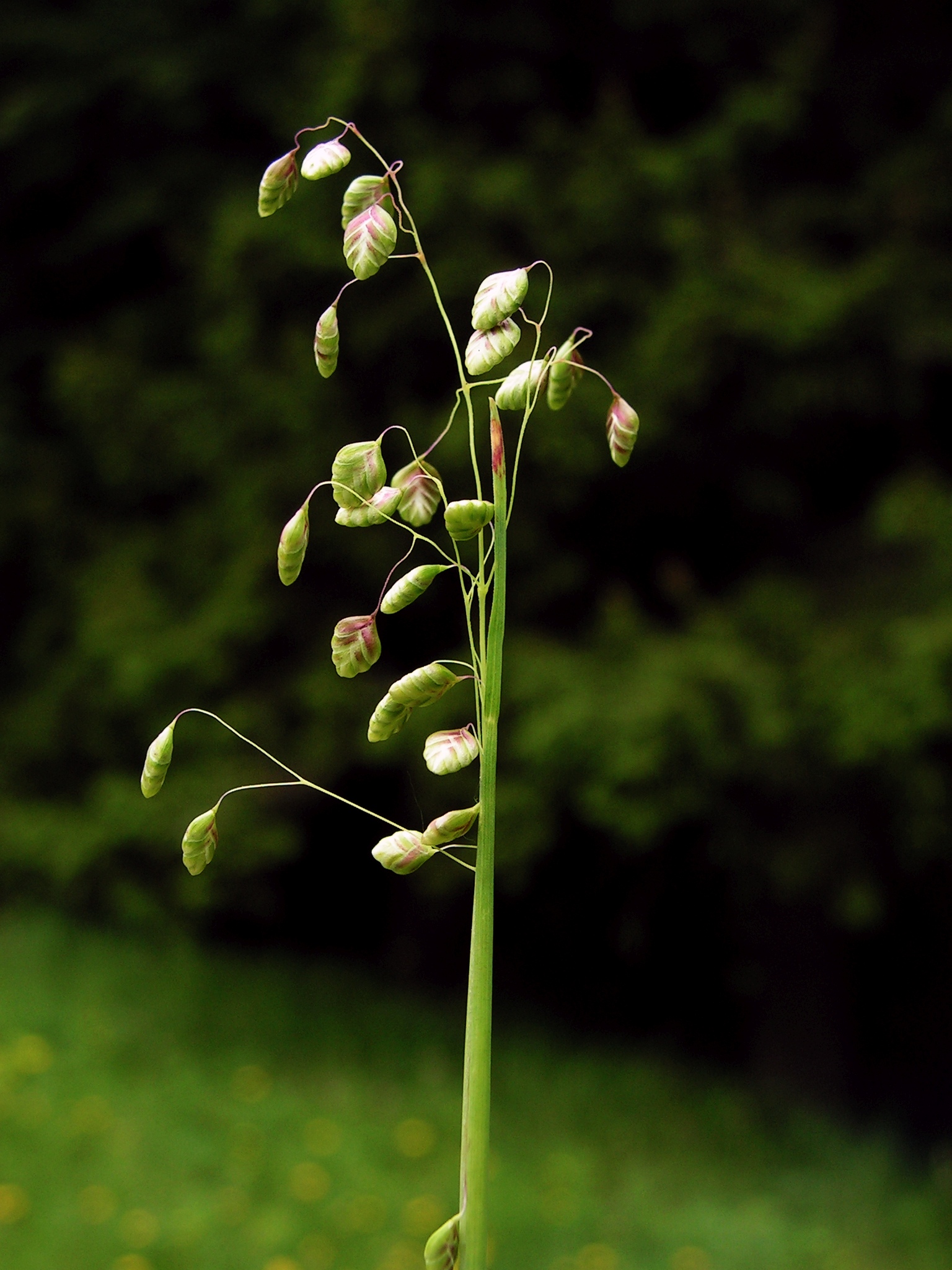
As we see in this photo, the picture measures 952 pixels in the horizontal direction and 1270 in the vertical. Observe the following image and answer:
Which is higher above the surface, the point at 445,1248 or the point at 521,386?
the point at 521,386

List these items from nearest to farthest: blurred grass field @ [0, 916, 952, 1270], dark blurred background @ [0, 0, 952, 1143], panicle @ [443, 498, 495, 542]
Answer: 1. panicle @ [443, 498, 495, 542]
2. blurred grass field @ [0, 916, 952, 1270]
3. dark blurred background @ [0, 0, 952, 1143]

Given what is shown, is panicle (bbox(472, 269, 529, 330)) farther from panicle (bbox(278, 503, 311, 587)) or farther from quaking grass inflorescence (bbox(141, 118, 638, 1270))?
panicle (bbox(278, 503, 311, 587))

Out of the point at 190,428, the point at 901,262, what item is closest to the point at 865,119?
the point at 901,262

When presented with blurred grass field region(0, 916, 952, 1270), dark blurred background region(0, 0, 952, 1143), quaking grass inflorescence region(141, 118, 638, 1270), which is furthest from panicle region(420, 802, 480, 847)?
dark blurred background region(0, 0, 952, 1143)

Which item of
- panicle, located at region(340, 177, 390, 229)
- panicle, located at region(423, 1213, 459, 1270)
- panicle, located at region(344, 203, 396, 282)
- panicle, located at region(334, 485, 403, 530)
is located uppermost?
panicle, located at region(340, 177, 390, 229)

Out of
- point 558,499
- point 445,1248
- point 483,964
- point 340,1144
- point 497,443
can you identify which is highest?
point 558,499

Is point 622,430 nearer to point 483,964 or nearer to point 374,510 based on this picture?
point 374,510

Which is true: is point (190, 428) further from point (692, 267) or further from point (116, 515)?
point (692, 267)

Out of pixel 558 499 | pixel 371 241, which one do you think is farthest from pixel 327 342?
pixel 558 499
